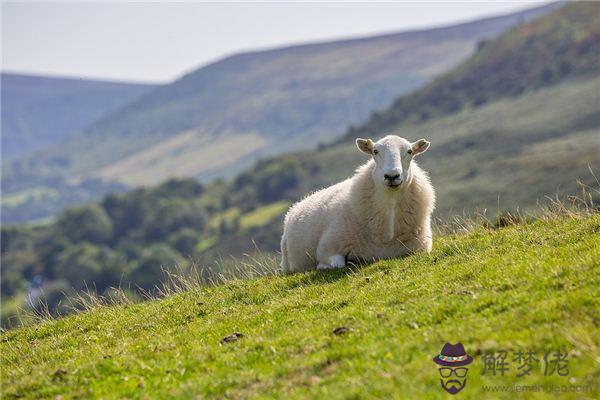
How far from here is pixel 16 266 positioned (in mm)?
168625

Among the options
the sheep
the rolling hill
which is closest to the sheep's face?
the sheep

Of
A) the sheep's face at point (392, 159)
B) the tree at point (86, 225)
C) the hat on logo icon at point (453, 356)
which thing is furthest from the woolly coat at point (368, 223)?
the tree at point (86, 225)

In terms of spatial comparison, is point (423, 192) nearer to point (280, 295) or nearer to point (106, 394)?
point (280, 295)

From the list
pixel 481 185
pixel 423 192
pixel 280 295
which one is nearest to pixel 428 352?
pixel 280 295

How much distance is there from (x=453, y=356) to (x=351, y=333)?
1706 mm

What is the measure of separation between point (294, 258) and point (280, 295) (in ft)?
12.6

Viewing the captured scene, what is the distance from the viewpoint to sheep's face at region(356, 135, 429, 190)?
13961mm

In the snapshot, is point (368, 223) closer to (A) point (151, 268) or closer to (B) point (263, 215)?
(A) point (151, 268)

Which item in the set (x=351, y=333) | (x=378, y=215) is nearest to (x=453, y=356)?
(x=351, y=333)

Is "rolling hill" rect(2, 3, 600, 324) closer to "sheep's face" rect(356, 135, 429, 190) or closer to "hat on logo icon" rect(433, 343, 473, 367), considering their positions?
"sheep's face" rect(356, 135, 429, 190)

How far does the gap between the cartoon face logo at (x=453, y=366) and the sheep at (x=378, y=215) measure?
6.48m

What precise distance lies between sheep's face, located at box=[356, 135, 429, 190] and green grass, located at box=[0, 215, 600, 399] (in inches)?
65.1

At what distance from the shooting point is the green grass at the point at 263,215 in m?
167

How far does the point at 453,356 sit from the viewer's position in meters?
7.58
